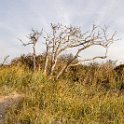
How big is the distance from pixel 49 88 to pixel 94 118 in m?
2.38

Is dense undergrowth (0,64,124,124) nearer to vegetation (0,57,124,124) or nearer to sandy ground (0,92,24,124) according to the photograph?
vegetation (0,57,124,124)

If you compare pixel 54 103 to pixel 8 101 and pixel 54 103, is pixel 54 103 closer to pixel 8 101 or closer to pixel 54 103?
pixel 54 103

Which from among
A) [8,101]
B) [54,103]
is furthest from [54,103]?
[8,101]

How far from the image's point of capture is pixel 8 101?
10453mm

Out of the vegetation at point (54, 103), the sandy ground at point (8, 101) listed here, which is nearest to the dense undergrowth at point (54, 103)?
the vegetation at point (54, 103)

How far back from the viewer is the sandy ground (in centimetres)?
968

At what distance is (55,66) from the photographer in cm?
2353

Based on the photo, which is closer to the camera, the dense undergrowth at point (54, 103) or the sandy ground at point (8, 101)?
the dense undergrowth at point (54, 103)

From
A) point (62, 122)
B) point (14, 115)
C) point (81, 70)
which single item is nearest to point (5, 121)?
point (14, 115)

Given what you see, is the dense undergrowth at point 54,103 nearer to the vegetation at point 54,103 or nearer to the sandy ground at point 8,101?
the vegetation at point 54,103

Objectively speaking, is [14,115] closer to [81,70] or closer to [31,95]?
[31,95]

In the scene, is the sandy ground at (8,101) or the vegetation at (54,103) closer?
the vegetation at (54,103)

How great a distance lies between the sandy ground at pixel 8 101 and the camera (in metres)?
9.68

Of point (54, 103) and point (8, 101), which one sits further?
point (8, 101)
